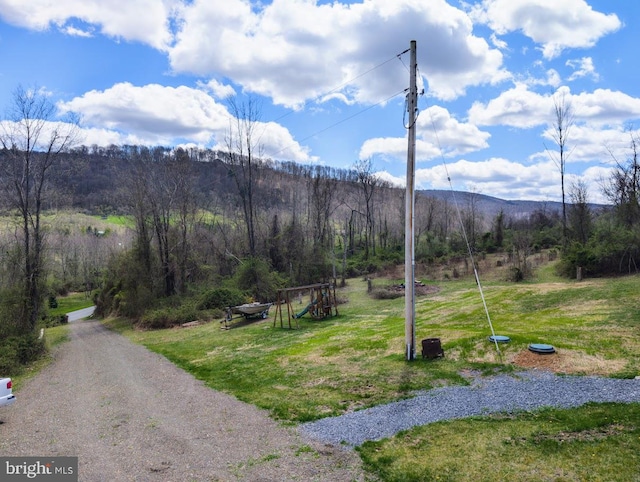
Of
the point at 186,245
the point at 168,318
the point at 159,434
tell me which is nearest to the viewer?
the point at 159,434

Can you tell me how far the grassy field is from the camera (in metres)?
5.15

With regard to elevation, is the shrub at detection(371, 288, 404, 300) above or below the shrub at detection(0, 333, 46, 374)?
above

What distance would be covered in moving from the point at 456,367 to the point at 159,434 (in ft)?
21.3

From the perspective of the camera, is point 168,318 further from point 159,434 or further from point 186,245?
point 159,434

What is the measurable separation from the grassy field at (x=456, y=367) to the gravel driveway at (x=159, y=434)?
0.66m

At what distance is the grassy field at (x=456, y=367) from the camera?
515 centimetres

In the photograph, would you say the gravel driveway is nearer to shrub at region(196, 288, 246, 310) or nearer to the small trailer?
the small trailer

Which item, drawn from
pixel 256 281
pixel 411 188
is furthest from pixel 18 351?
pixel 411 188

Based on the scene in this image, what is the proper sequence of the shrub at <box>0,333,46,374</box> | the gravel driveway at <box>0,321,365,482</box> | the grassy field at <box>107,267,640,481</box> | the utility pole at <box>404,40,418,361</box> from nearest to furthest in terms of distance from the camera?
the grassy field at <box>107,267,640,481</box>, the gravel driveway at <box>0,321,365,482</box>, the utility pole at <box>404,40,418,361</box>, the shrub at <box>0,333,46,374</box>

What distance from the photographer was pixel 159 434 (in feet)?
23.6

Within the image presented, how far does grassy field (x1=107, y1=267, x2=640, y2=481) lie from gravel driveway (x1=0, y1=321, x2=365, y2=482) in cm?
66

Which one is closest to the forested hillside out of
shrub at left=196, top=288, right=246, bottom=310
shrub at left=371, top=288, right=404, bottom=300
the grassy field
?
shrub at left=196, top=288, right=246, bottom=310

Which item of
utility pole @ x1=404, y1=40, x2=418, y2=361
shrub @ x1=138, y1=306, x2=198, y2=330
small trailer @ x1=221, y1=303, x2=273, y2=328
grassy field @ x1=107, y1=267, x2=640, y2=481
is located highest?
utility pole @ x1=404, y1=40, x2=418, y2=361

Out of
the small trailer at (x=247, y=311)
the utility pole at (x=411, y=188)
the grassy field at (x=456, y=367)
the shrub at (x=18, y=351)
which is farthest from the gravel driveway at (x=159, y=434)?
the small trailer at (x=247, y=311)
